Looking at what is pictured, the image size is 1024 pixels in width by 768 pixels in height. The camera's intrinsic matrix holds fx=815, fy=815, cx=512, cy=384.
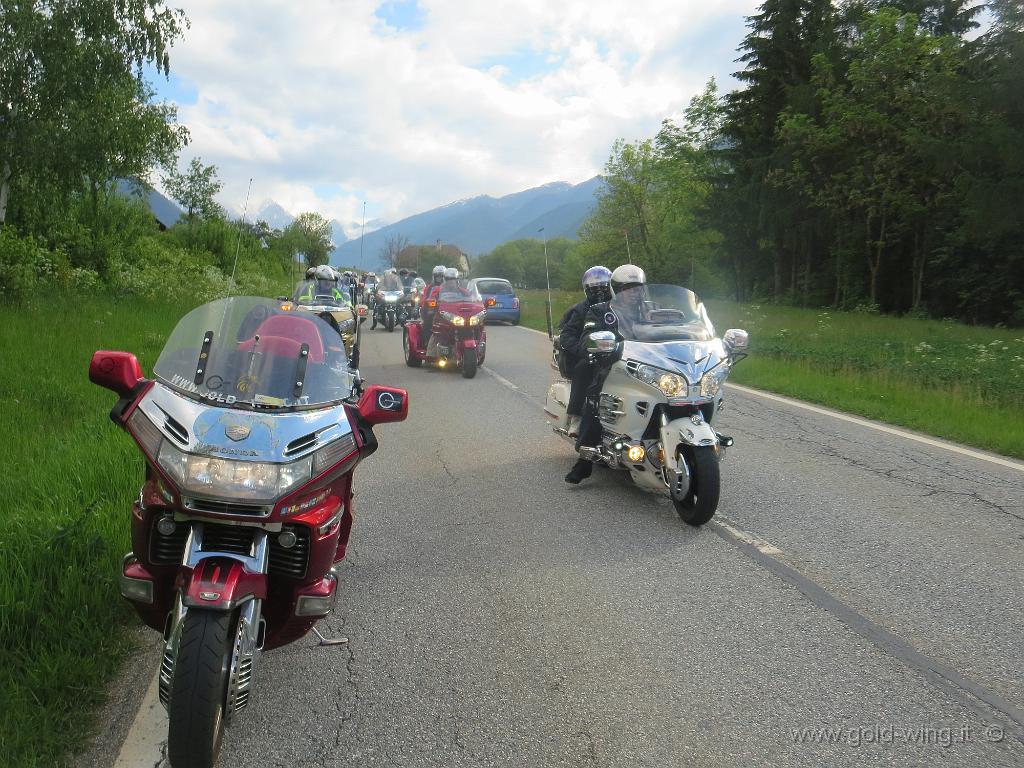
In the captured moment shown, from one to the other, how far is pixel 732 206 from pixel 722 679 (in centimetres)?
3703

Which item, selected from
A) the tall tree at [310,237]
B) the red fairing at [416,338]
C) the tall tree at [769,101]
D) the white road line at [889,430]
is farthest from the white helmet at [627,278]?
the tall tree at [310,237]

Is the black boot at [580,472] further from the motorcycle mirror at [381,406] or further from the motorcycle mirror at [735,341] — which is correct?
the motorcycle mirror at [381,406]

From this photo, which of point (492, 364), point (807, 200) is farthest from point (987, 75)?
point (492, 364)

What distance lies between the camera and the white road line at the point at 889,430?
742 cm

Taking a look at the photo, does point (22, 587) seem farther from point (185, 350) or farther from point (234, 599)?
point (234, 599)

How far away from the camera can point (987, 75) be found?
82.6ft

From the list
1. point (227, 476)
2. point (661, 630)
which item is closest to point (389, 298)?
point (661, 630)

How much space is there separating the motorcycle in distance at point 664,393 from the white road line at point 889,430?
3.07m

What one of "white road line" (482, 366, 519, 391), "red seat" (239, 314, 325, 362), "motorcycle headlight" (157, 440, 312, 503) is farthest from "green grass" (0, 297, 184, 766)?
"white road line" (482, 366, 519, 391)

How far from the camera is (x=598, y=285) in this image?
255 inches

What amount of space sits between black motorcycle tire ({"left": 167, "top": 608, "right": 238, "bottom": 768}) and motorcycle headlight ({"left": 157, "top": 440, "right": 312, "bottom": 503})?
46 cm

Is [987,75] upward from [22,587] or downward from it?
upward

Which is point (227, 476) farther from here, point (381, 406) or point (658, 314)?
point (658, 314)

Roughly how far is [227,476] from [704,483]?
324 centimetres
